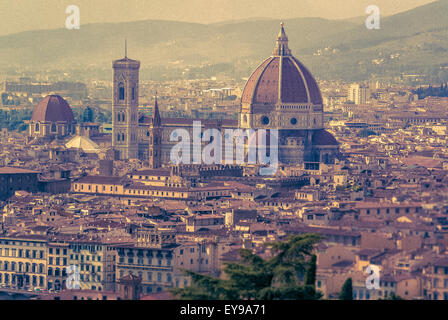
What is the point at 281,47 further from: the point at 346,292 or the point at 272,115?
the point at 346,292

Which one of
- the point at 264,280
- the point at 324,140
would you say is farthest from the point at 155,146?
the point at 264,280

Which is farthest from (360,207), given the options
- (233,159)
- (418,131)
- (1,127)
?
(1,127)

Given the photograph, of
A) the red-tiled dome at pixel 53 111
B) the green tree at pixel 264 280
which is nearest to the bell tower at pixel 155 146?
the red-tiled dome at pixel 53 111

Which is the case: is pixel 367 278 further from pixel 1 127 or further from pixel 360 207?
pixel 1 127

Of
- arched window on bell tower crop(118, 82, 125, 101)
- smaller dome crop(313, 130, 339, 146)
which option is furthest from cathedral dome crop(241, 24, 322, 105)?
arched window on bell tower crop(118, 82, 125, 101)

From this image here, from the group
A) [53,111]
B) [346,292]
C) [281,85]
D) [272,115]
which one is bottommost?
[346,292]

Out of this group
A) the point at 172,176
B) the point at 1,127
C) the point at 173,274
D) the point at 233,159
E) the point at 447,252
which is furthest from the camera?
the point at 1,127
